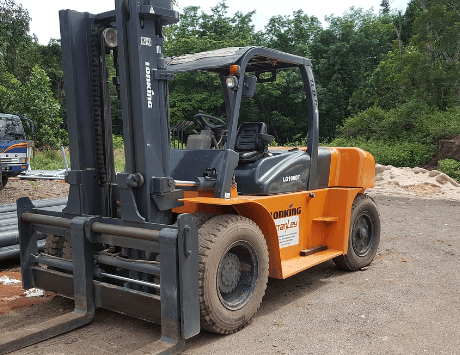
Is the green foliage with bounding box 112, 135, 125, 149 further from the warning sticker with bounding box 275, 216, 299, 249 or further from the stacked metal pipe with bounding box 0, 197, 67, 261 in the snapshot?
the warning sticker with bounding box 275, 216, 299, 249

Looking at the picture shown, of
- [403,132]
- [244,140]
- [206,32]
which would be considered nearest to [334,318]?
[244,140]

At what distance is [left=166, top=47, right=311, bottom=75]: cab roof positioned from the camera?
491 cm

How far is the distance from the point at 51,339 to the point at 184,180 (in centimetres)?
196

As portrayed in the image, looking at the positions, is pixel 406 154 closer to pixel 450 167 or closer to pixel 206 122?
pixel 450 167

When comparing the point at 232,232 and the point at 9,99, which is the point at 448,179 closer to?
the point at 232,232

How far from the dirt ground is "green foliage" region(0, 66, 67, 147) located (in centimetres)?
2426

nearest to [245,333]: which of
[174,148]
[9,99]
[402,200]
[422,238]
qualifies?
[174,148]

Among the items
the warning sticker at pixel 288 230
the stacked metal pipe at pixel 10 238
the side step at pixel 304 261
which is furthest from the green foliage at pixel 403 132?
the stacked metal pipe at pixel 10 238

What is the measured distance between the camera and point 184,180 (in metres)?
5.14

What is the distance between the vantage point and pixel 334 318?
4777mm

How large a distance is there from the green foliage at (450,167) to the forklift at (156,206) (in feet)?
49.6

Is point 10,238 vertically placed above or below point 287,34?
below

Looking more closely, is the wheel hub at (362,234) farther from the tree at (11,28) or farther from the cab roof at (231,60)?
the tree at (11,28)

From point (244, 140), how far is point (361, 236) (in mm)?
2337
